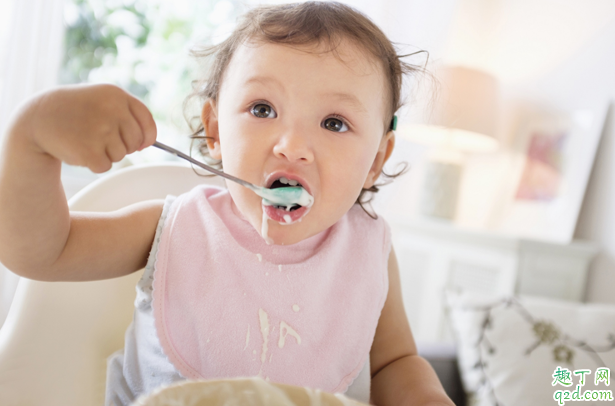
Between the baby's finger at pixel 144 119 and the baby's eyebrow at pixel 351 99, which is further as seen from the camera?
the baby's eyebrow at pixel 351 99

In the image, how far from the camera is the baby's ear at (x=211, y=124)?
77cm

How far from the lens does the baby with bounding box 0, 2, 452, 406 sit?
24.4 inches

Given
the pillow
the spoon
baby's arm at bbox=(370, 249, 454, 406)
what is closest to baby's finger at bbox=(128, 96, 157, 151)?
the spoon

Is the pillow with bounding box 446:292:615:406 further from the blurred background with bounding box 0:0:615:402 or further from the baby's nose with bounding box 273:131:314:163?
the baby's nose with bounding box 273:131:314:163

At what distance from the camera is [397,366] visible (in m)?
0.79

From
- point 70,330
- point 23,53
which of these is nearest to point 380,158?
point 70,330

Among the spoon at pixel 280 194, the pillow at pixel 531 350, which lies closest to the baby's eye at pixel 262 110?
the spoon at pixel 280 194

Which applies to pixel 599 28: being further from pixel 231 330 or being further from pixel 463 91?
pixel 231 330

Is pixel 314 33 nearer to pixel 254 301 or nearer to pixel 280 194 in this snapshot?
pixel 280 194

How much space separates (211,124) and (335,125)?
0.73 feet

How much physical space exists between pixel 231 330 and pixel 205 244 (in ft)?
0.46

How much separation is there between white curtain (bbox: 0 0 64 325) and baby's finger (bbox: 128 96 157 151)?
112 centimetres

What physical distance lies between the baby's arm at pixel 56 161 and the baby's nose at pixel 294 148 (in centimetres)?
17

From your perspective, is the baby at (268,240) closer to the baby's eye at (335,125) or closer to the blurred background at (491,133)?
the baby's eye at (335,125)
